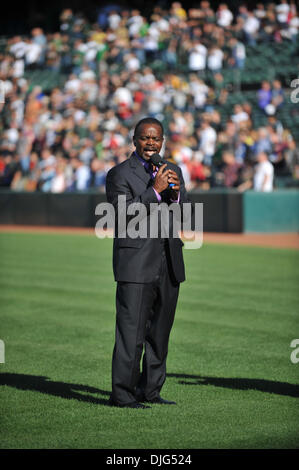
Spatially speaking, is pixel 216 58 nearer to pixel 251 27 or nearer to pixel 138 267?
pixel 251 27

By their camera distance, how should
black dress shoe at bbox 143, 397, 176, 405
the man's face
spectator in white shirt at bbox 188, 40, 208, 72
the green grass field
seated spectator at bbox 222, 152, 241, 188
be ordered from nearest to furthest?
the green grass field → the man's face → black dress shoe at bbox 143, 397, 176, 405 → seated spectator at bbox 222, 152, 241, 188 → spectator in white shirt at bbox 188, 40, 208, 72

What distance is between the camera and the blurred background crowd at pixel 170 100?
21.8 m

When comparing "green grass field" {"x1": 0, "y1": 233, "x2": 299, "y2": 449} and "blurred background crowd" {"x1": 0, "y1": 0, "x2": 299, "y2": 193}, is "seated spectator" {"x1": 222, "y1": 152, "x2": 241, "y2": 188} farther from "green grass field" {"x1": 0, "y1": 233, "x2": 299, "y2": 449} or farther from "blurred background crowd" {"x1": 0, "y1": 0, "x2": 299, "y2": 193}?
"green grass field" {"x1": 0, "y1": 233, "x2": 299, "y2": 449}

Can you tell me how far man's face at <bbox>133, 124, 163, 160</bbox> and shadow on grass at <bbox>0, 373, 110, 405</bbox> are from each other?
1.87 metres

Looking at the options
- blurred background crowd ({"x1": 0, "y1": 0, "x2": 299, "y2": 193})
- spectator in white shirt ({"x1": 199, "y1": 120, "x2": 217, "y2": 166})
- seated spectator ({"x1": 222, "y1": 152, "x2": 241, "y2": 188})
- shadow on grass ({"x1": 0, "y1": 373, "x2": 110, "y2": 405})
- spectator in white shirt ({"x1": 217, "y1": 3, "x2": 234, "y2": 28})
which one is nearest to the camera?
shadow on grass ({"x1": 0, "y1": 373, "x2": 110, "y2": 405})

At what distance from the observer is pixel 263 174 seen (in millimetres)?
20234

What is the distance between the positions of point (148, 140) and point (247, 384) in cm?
236

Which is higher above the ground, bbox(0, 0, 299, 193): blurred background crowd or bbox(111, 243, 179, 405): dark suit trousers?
bbox(0, 0, 299, 193): blurred background crowd

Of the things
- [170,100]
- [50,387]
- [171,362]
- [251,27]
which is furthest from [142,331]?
[251,27]

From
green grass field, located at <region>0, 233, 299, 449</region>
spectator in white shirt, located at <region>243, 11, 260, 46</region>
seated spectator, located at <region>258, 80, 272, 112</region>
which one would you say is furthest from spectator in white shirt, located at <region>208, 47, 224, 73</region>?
green grass field, located at <region>0, 233, 299, 449</region>

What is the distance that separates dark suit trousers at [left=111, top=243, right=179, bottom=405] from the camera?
19.0 ft
